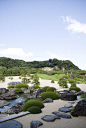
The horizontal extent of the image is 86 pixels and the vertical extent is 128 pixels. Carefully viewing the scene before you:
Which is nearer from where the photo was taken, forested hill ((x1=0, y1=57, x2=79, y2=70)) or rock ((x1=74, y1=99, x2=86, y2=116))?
rock ((x1=74, y1=99, x2=86, y2=116))

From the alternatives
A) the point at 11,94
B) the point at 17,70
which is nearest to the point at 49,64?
the point at 17,70

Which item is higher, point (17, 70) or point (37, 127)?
point (17, 70)

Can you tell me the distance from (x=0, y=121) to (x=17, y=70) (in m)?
38.4

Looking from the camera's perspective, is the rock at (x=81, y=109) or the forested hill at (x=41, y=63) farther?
the forested hill at (x=41, y=63)

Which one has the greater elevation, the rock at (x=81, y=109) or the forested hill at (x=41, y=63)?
the forested hill at (x=41, y=63)

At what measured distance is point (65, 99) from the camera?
430 inches

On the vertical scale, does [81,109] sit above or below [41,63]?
below

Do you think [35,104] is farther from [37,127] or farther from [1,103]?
[1,103]

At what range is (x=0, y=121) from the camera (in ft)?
18.9

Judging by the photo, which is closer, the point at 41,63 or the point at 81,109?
the point at 81,109

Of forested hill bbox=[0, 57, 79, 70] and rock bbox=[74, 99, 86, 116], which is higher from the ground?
forested hill bbox=[0, 57, 79, 70]

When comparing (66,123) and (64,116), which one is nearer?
(66,123)

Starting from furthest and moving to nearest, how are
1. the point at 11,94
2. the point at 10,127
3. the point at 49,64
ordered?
the point at 49,64 → the point at 11,94 → the point at 10,127

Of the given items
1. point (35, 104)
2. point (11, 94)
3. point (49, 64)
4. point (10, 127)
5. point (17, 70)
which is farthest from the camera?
point (49, 64)
